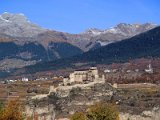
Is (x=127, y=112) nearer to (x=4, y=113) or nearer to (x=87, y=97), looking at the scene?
(x=87, y=97)

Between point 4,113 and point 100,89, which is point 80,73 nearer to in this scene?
point 100,89

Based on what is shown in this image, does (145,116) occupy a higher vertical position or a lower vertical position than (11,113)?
lower

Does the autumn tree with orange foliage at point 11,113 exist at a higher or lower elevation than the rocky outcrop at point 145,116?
higher

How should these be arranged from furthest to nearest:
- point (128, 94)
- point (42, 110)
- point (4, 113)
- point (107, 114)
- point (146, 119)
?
point (128, 94), point (42, 110), point (146, 119), point (107, 114), point (4, 113)

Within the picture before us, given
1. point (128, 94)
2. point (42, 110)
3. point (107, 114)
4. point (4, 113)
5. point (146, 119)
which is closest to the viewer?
point (4, 113)

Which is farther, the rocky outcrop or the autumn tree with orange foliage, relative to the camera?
the rocky outcrop

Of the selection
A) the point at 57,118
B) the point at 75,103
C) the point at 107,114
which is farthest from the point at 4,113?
the point at 75,103

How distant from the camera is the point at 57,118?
91.7 m

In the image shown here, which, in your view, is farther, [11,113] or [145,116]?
[145,116]

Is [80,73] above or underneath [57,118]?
above

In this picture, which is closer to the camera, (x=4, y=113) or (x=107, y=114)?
(x=4, y=113)

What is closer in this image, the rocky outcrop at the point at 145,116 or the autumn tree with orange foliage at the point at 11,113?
the autumn tree with orange foliage at the point at 11,113

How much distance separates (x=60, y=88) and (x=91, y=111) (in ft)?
94.0

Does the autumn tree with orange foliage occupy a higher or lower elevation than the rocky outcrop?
higher
